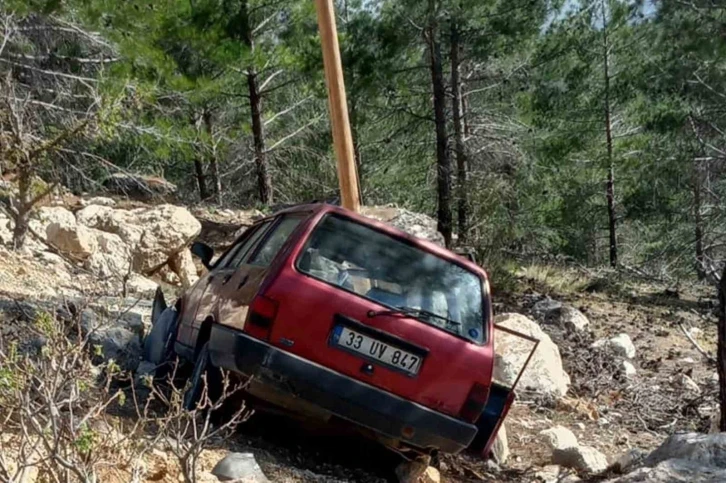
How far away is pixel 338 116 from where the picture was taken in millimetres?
10570

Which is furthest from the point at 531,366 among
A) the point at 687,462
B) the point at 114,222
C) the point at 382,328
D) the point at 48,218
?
the point at 114,222

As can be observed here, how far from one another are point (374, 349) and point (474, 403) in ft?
2.14

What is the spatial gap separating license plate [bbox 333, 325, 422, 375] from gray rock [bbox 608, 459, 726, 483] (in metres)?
1.36

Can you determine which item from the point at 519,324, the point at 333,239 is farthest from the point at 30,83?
the point at 333,239

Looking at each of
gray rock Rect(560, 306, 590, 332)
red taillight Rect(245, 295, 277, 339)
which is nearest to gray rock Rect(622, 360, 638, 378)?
gray rock Rect(560, 306, 590, 332)

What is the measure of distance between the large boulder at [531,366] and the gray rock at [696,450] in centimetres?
280

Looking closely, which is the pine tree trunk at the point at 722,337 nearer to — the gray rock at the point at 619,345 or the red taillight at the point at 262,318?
the red taillight at the point at 262,318

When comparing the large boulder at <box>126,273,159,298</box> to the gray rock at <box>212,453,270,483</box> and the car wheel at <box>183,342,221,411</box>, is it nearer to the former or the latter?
the car wheel at <box>183,342,221,411</box>

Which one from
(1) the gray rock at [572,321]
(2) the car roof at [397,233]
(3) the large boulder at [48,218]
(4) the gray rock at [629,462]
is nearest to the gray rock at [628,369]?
(1) the gray rock at [572,321]

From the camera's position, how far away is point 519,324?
9047mm

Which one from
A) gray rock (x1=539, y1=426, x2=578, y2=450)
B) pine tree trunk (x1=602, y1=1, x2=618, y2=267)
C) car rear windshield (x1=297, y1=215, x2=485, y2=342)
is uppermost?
pine tree trunk (x1=602, y1=1, x2=618, y2=267)

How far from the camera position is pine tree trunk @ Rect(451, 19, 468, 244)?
54.0 ft

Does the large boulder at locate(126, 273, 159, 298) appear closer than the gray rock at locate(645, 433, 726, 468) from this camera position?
No

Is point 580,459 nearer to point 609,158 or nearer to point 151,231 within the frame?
point 151,231
